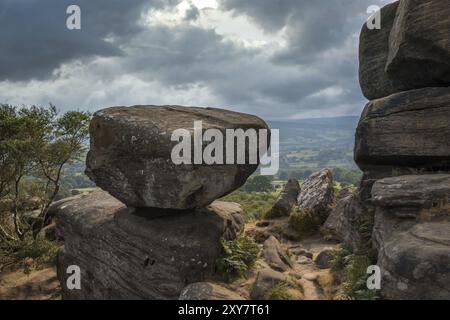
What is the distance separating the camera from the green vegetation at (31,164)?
30.2 m

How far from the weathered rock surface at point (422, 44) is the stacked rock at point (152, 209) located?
7.29 meters

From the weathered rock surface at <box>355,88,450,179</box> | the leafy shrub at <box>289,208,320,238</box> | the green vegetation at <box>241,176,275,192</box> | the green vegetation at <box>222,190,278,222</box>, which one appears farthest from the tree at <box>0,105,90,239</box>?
the green vegetation at <box>241,176,275,192</box>

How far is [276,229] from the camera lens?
2714 centimetres

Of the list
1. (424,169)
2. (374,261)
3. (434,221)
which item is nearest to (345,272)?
(374,261)

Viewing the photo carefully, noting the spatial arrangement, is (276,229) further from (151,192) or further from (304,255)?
(151,192)

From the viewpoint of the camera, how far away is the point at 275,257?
18.9 metres

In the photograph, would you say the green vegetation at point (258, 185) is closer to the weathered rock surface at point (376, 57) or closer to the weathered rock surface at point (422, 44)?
the weathered rock surface at point (376, 57)

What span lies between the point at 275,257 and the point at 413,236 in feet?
25.4

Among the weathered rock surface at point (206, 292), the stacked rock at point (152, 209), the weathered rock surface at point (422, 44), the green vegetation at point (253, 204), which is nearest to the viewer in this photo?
the weathered rock surface at point (206, 292)

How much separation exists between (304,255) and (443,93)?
37.7 feet

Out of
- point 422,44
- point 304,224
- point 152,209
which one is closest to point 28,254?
point 152,209

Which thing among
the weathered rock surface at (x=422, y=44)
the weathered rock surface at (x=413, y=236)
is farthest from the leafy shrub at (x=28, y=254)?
the weathered rock surface at (x=422, y=44)

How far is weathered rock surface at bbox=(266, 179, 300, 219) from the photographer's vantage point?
30.6 metres

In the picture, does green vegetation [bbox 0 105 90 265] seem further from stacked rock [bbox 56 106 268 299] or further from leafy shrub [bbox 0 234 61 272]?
stacked rock [bbox 56 106 268 299]
